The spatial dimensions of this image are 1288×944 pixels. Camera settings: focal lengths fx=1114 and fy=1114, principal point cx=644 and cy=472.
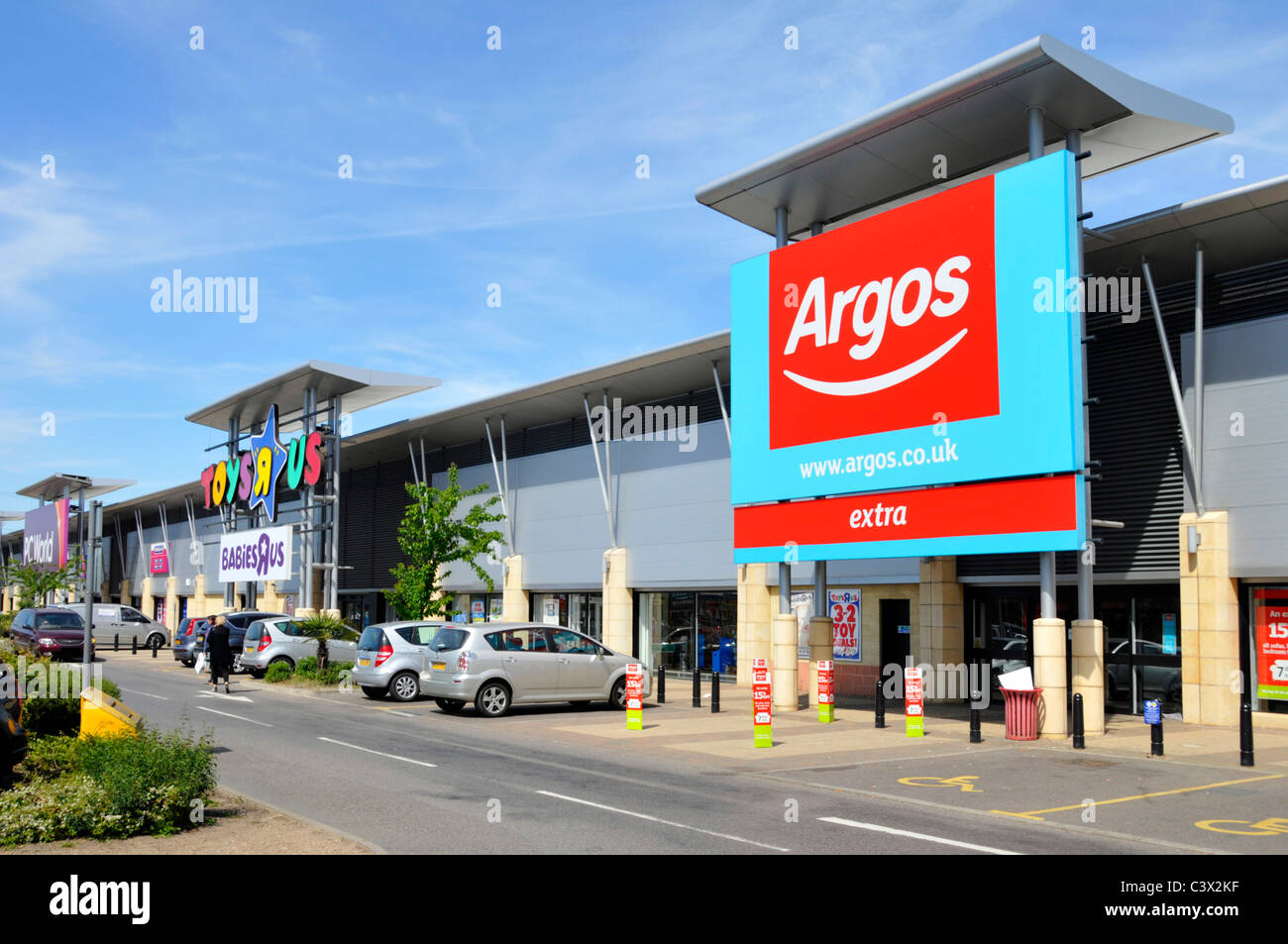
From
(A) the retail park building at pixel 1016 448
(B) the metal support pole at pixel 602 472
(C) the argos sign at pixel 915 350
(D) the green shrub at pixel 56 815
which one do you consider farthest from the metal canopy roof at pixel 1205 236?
(D) the green shrub at pixel 56 815

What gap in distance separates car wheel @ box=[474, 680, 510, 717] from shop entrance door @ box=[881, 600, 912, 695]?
28.9 feet

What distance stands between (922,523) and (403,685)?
Result: 11.7 meters

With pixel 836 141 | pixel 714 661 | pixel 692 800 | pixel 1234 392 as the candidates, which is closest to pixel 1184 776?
pixel 692 800

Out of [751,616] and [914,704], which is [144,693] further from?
[914,704]

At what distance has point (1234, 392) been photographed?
62.4 feet

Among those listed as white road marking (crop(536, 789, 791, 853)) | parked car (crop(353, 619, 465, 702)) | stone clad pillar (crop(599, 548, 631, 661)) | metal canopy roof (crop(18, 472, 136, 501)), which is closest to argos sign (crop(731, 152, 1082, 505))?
parked car (crop(353, 619, 465, 702))

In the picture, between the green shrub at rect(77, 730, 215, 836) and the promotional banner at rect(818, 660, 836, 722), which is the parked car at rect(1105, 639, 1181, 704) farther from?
the green shrub at rect(77, 730, 215, 836)

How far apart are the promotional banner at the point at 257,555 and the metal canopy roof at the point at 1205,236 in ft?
98.8

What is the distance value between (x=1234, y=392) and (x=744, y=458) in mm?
8886

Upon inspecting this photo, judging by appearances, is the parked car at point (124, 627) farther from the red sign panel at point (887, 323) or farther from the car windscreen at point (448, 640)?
the red sign panel at point (887, 323)

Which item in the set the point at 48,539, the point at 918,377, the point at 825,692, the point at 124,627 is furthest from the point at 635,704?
the point at 48,539

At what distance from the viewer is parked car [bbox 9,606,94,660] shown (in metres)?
31.9

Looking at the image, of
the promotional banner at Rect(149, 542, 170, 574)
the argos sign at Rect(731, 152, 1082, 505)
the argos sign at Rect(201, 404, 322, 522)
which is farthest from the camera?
the promotional banner at Rect(149, 542, 170, 574)
